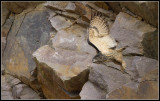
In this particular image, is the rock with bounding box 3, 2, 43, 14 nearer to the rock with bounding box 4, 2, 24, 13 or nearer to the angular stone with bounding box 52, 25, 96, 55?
the rock with bounding box 4, 2, 24, 13

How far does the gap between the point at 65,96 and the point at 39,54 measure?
3.16 ft

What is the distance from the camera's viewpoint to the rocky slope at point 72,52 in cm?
386

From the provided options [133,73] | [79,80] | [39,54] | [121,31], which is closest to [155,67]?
[133,73]

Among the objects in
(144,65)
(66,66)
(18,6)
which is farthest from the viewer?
(18,6)

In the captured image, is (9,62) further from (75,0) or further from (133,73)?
(133,73)

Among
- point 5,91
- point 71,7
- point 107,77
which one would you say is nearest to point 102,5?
point 71,7

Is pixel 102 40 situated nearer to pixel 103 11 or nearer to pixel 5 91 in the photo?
pixel 103 11

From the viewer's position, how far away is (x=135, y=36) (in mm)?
4152

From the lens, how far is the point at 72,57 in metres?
4.78

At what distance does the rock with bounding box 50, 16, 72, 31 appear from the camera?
5545 mm

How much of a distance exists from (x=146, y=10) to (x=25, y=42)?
309 cm

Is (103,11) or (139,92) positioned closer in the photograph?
(139,92)

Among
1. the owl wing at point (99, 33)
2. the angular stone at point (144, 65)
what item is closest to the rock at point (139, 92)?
the angular stone at point (144, 65)

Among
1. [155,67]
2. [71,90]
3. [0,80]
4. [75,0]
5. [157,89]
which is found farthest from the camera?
[0,80]
